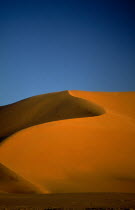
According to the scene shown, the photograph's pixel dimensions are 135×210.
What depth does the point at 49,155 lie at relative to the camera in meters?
18.5

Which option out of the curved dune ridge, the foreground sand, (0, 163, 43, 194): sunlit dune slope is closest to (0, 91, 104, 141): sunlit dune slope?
the curved dune ridge

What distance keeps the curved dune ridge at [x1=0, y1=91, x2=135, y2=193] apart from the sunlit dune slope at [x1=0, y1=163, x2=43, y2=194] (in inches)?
40.3

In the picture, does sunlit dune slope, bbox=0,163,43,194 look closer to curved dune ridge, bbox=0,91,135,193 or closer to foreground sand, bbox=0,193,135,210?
curved dune ridge, bbox=0,91,135,193

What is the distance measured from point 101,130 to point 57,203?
41.2 feet

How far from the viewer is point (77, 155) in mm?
18656

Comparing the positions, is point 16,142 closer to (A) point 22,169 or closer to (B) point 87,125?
(A) point 22,169

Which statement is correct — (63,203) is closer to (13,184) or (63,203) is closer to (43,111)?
(13,184)

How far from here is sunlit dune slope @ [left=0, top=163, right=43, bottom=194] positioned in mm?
13005

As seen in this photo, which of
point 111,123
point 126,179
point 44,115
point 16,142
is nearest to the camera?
point 126,179

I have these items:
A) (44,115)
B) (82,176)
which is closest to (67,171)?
(82,176)

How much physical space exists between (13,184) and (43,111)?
70.4 feet

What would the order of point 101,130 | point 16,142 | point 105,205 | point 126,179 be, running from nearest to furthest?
point 105,205, point 126,179, point 16,142, point 101,130

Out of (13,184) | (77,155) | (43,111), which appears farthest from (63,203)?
(43,111)

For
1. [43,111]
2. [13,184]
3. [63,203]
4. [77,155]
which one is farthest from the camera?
[43,111]
